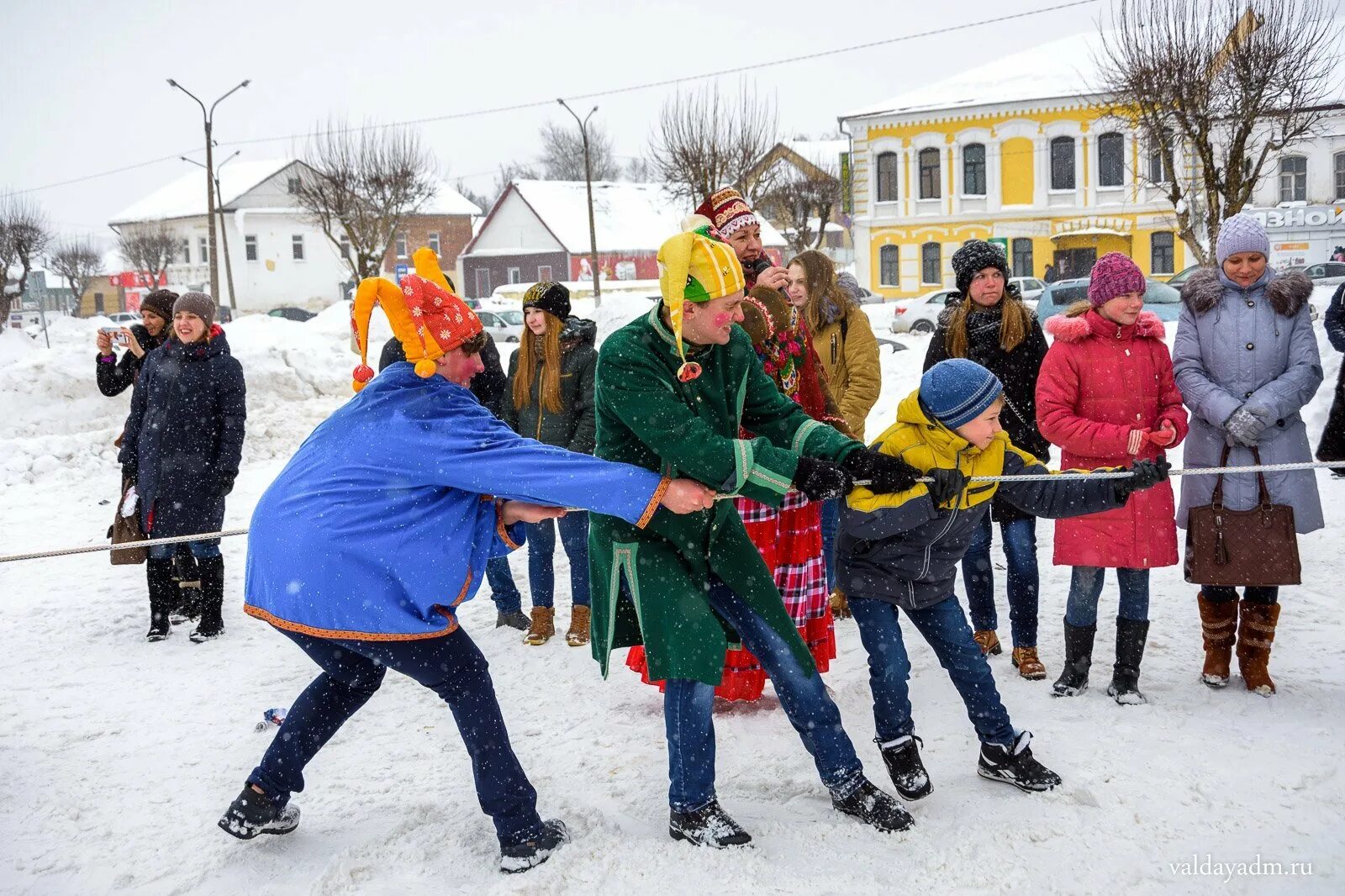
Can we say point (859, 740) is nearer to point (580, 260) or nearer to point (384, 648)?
point (384, 648)

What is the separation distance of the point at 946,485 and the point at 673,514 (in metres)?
0.89

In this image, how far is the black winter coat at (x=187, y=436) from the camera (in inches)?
255

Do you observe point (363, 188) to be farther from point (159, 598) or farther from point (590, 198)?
point (159, 598)

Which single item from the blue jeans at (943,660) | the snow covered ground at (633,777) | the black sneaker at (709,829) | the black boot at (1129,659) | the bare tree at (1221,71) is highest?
the bare tree at (1221,71)

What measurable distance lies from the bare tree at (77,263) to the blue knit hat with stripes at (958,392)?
78026mm

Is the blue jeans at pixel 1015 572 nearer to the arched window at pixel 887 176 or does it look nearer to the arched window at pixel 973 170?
the arched window at pixel 973 170

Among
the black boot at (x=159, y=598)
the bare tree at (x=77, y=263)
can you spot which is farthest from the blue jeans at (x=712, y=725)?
the bare tree at (x=77, y=263)

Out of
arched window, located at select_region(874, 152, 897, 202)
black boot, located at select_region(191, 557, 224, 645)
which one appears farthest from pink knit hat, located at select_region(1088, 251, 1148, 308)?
arched window, located at select_region(874, 152, 897, 202)

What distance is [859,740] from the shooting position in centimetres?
448

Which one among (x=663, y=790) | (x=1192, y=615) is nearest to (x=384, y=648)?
(x=663, y=790)

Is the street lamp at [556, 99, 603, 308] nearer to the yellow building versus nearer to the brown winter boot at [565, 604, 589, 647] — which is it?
the yellow building

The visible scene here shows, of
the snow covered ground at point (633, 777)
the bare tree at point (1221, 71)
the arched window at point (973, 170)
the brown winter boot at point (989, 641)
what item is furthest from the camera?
the arched window at point (973, 170)

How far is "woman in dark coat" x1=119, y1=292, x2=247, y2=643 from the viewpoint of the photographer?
6484 mm

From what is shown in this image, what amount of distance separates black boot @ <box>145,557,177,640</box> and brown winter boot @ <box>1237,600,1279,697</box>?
221 inches
